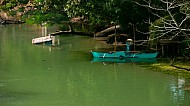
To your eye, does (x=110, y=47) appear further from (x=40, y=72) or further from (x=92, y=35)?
(x=40, y=72)

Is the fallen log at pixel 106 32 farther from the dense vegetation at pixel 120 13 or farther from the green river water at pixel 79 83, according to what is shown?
the green river water at pixel 79 83

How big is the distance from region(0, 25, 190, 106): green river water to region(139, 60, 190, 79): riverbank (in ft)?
1.13

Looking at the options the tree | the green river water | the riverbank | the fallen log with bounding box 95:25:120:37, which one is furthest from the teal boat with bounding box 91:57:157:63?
the fallen log with bounding box 95:25:120:37

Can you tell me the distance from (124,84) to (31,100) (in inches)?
121

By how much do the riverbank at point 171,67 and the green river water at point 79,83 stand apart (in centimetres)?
34

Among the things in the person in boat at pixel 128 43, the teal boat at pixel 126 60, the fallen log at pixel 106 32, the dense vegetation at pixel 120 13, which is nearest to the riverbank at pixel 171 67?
the teal boat at pixel 126 60

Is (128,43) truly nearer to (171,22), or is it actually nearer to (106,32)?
(171,22)

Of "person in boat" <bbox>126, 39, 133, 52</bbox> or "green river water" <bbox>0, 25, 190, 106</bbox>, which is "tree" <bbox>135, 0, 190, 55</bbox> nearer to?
"green river water" <bbox>0, 25, 190, 106</bbox>

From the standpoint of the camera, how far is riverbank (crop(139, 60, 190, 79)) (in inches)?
483

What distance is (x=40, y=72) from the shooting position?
43.2 ft

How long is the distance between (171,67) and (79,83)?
3.46 m

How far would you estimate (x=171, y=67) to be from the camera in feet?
43.4

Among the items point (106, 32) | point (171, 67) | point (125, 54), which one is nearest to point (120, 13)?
point (125, 54)

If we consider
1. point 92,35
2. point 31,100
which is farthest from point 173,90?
point 92,35
